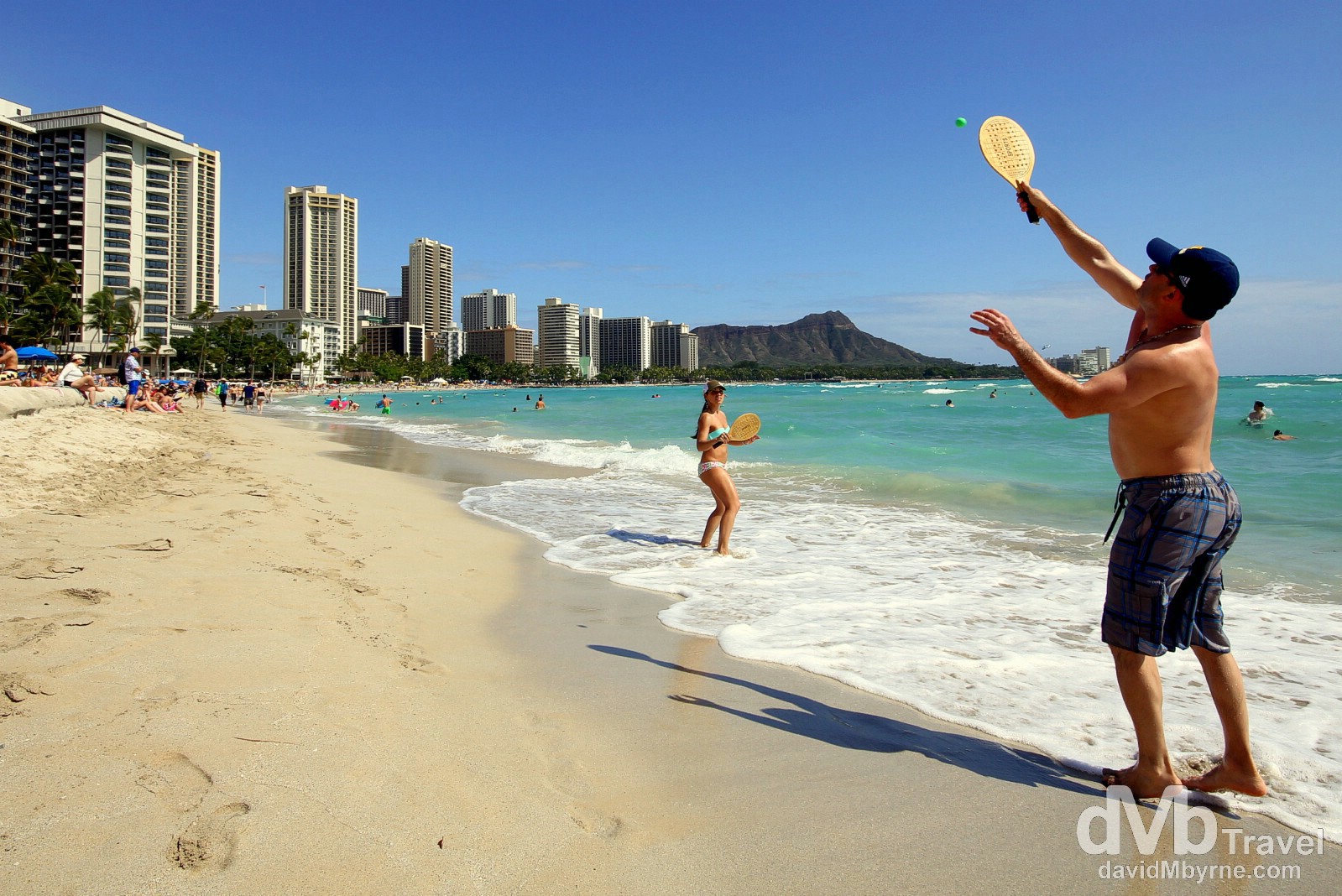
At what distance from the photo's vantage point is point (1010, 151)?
136 inches

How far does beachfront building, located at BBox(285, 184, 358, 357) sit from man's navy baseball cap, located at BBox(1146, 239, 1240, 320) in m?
205

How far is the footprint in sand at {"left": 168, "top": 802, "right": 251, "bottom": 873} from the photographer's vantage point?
1979 millimetres

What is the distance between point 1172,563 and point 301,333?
150654 millimetres

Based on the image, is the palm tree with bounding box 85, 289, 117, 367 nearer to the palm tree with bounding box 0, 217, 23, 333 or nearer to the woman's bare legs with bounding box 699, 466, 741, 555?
Answer: the palm tree with bounding box 0, 217, 23, 333

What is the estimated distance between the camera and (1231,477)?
1385 centimetres

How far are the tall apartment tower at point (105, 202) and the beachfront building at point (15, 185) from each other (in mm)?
430

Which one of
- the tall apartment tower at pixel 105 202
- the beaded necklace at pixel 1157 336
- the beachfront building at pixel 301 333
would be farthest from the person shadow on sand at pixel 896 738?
the beachfront building at pixel 301 333

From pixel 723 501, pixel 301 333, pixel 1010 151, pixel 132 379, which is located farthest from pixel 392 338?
pixel 1010 151

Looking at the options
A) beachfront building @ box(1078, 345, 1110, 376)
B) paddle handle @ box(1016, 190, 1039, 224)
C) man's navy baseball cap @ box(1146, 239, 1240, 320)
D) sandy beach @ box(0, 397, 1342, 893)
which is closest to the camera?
sandy beach @ box(0, 397, 1342, 893)

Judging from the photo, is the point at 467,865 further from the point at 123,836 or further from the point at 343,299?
the point at 343,299

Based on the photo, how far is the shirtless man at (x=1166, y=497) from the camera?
8.04 feet

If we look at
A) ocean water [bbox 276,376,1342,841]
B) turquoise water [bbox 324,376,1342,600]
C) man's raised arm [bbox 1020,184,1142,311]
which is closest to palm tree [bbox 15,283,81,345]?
turquoise water [bbox 324,376,1342,600]

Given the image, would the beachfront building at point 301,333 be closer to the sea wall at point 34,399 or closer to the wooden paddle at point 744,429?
the sea wall at point 34,399

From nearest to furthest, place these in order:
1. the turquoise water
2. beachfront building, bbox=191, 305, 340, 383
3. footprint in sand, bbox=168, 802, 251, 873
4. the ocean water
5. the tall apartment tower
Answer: footprint in sand, bbox=168, 802, 251, 873, the ocean water, the turquoise water, the tall apartment tower, beachfront building, bbox=191, 305, 340, 383
